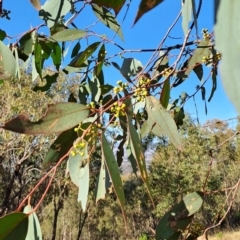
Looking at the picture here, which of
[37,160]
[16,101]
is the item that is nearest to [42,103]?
[16,101]

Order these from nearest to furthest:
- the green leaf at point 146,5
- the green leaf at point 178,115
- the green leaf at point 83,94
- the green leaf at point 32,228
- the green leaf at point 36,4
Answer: the green leaf at point 146,5
the green leaf at point 32,228
the green leaf at point 36,4
the green leaf at point 83,94
the green leaf at point 178,115

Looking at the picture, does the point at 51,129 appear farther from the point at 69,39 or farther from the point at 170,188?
the point at 170,188

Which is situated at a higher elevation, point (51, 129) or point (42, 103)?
point (42, 103)

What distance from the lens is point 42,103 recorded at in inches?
342

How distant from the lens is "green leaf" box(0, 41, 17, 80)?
64cm

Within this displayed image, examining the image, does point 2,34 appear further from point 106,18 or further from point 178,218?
point 178,218

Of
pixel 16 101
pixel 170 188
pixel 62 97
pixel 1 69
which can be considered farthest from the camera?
pixel 170 188

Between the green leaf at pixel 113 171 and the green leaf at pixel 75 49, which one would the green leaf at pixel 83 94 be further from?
the green leaf at pixel 113 171

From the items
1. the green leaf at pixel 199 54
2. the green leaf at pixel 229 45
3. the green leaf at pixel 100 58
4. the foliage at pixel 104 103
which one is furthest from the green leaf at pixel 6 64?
the green leaf at pixel 229 45

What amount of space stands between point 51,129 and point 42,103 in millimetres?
8374

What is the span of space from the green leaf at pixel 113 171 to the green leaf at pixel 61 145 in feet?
0.32

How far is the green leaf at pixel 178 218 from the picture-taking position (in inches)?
30.8

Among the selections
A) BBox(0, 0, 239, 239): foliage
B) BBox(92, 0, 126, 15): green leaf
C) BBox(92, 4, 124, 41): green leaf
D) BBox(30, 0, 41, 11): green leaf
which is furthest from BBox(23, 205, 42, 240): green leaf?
BBox(92, 4, 124, 41): green leaf

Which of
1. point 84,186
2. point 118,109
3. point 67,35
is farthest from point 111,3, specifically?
point 67,35
